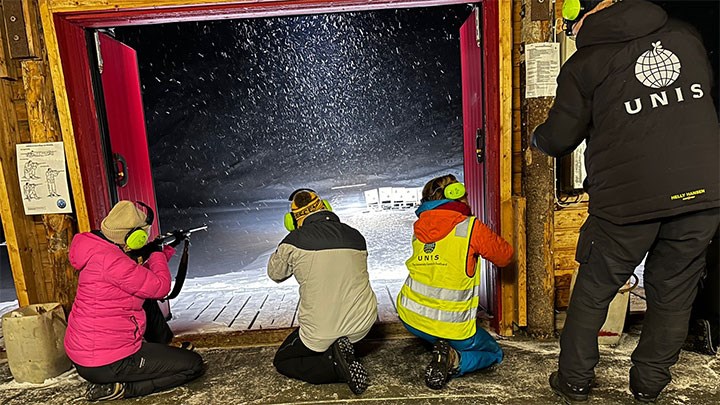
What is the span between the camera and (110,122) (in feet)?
11.9

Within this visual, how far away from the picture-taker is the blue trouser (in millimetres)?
2666

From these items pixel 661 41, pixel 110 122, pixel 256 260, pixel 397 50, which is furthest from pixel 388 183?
pixel 661 41

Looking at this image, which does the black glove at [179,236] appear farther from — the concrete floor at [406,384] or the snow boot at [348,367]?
the snow boot at [348,367]

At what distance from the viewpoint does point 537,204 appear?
10.0 ft

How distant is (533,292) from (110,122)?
3350mm

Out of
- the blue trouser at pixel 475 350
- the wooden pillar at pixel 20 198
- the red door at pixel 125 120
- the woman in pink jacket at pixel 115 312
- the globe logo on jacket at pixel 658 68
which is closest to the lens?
the globe logo on jacket at pixel 658 68

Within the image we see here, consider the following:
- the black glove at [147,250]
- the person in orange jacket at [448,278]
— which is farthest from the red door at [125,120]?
the person in orange jacket at [448,278]

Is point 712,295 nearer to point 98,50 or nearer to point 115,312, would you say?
point 115,312

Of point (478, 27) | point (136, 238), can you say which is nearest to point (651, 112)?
point (478, 27)

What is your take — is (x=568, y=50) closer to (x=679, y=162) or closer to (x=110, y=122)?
(x=679, y=162)

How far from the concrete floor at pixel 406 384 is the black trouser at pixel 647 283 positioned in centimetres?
25

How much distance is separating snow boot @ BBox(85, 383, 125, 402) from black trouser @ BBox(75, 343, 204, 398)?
3 centimetres

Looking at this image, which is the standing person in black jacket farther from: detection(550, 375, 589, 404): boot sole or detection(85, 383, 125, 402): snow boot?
detection(85, 383, 125, 402): snow boot

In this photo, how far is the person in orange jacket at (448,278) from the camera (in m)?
2.60
